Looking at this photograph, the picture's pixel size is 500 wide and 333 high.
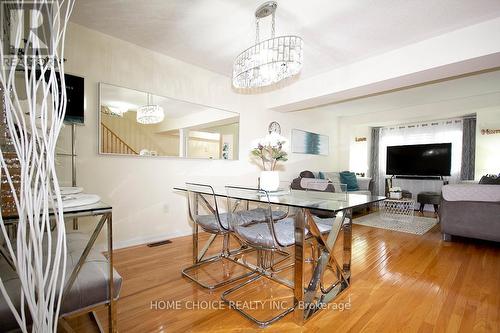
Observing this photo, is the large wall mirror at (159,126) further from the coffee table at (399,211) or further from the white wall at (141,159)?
the coffee table at (399,211)

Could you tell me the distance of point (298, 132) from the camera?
5062mm

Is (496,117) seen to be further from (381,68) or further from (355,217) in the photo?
(381,68)

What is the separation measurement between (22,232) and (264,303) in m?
1.48

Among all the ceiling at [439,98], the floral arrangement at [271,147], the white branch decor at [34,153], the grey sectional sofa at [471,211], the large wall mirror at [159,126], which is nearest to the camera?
the white branch decor at [34,153]

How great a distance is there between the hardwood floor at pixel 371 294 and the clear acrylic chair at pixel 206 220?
128 millimetres

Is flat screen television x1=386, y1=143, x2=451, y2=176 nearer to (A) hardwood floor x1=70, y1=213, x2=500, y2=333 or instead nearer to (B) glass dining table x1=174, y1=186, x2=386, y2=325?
(A) hardwood floor x1=70, y1=213, x2=500, y2=333

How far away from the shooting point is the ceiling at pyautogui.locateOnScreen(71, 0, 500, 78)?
2.05m

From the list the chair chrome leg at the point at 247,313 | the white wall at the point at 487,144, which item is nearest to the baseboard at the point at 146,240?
the chair chrome leg at the point at 247,313

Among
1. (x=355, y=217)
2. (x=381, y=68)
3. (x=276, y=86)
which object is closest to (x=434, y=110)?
(x=355, y=217)

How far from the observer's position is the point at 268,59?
6.17 ft

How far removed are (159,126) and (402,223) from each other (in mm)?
4256

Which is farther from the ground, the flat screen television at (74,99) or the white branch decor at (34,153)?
the flat screen television at (74,99)

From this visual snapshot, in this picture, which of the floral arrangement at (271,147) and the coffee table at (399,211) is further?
the coffee table at (399,211)

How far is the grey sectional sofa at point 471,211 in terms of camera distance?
8.83 feet
